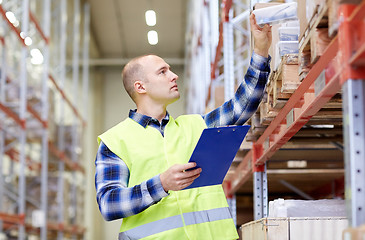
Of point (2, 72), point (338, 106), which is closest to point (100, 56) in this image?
point (2, 72)

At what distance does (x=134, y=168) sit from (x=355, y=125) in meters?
1.34

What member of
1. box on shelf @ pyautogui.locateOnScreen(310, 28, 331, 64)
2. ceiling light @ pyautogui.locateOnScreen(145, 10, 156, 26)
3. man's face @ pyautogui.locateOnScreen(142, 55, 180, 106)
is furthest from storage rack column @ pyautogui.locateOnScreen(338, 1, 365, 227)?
ceiling light @ pyautogui.locateOnScreen(145, 10, 156, 26)

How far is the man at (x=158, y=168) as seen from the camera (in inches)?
122

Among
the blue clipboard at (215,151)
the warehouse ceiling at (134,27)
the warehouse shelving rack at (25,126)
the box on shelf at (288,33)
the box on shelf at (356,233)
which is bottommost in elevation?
the box on shelf at (356,233)

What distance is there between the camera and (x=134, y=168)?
130 inches

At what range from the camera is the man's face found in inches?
139

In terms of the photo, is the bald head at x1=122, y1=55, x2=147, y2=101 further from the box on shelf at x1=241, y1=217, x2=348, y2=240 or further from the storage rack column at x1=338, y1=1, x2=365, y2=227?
the storage rack column at x1=338, y1=1, x2=365, y2=227

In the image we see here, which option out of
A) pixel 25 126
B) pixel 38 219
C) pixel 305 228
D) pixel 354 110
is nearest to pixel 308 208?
pixel 305 228

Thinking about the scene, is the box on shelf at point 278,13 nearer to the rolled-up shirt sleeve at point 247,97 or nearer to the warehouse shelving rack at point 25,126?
the rolled-up shirt sleeve at point 247,97

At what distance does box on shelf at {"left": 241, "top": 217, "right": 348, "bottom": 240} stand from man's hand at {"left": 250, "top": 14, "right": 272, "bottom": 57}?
108cm

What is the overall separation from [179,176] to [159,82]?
868mm

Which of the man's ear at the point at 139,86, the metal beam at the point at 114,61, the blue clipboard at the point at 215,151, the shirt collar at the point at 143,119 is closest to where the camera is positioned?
the blue clipboard at the point at 215,151

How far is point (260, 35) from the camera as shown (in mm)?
3400

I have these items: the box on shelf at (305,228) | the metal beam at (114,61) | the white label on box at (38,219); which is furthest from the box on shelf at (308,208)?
the metal beam at (114,61)
